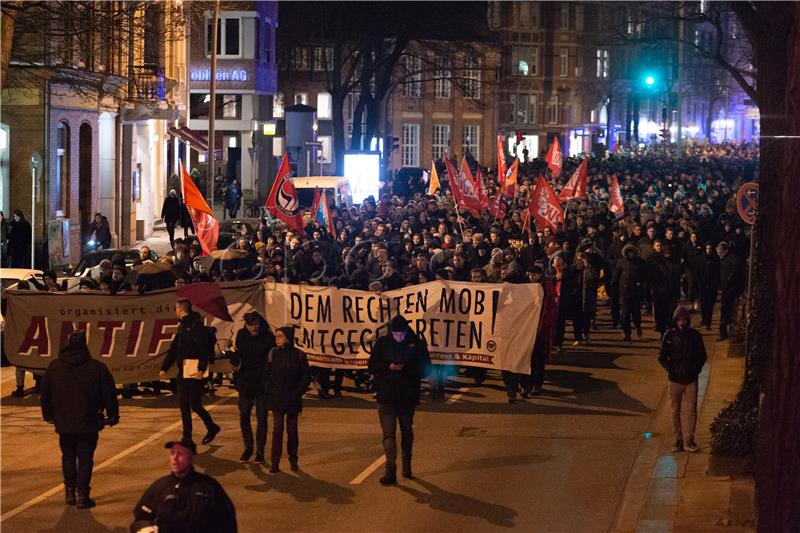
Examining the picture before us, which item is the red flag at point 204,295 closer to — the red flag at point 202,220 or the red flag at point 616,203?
the red flag at point 202,220

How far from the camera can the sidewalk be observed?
38.4 feet

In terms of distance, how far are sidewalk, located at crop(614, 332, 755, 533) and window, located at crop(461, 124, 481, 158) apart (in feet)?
268

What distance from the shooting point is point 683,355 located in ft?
48.3

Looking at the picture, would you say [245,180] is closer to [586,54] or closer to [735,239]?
[735,239]

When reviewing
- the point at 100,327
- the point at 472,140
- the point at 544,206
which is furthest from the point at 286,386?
the point at 472,140

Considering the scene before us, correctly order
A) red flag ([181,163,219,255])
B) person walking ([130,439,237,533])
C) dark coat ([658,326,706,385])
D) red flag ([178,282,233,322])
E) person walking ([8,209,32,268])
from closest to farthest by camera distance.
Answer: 1. person walking ([130,439,237,533])
2. dark coat ([658,326,706,385])
3. red flag ([178,282,233,322])
4. red flag ([181,163,219,255])
5. person walking ([8,209,32,268])

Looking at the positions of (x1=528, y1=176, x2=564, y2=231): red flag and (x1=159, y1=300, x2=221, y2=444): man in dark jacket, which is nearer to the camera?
(x1=159, y1=300, x2=221, y2=444): man in dark jacket

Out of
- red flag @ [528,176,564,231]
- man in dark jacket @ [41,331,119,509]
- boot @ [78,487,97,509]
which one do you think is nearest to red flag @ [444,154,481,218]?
red flag @ [528,176,564,231]

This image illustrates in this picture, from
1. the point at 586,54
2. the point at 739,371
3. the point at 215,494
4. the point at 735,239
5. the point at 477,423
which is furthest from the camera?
the point at 586,54

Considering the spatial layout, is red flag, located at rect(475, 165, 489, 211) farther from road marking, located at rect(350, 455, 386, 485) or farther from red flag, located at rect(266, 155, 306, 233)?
road marking, located at rect(350, 455, 386, 485)

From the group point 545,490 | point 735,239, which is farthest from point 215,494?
point 735,239

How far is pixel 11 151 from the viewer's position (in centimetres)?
3300

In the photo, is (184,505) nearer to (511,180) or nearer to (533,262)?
(533,262)

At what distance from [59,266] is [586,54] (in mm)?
83780
